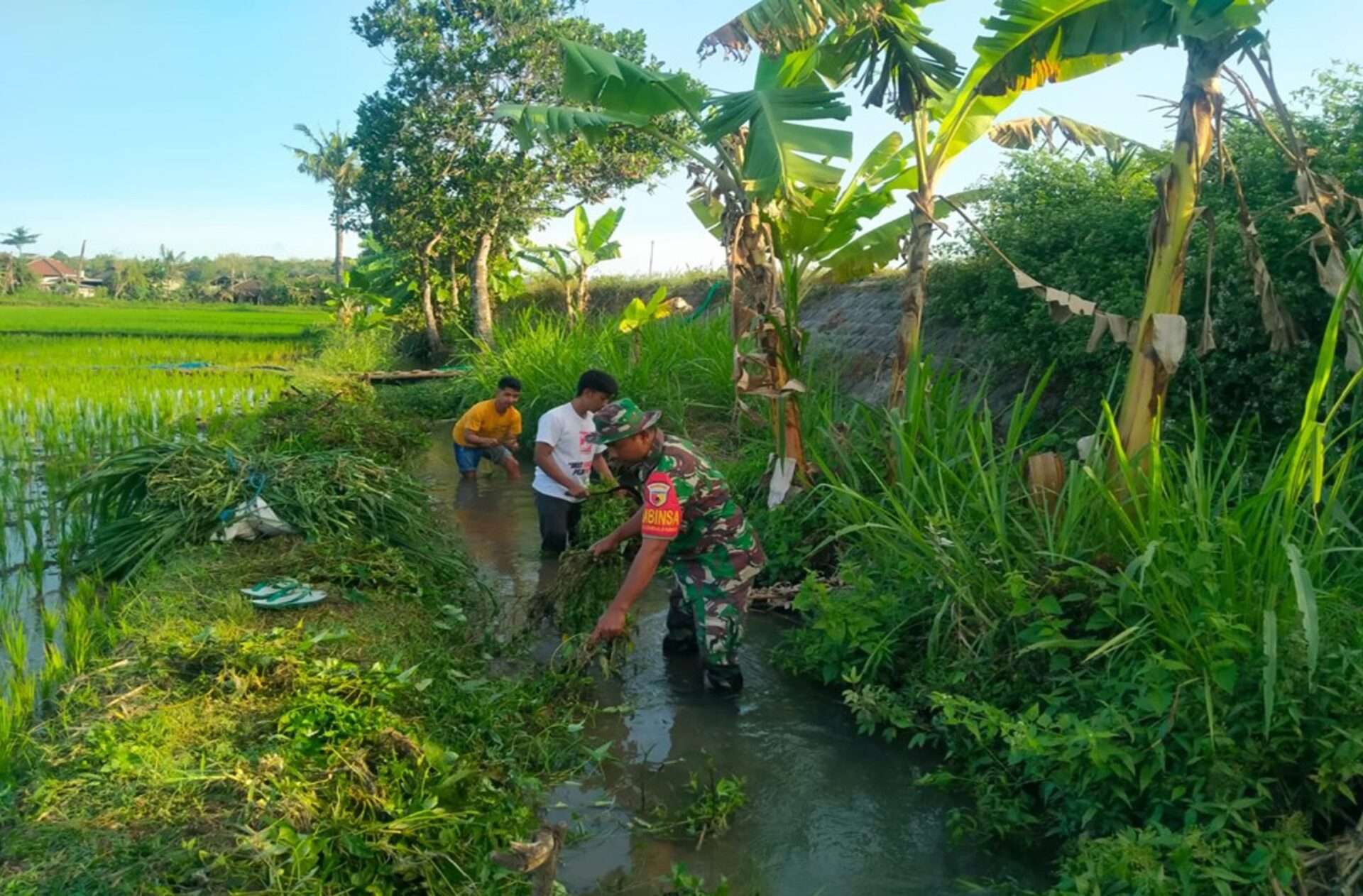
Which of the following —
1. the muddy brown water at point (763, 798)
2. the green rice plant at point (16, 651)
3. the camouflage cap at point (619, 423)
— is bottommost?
the muddy brown water at point (763, 798)

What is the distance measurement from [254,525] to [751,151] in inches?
143

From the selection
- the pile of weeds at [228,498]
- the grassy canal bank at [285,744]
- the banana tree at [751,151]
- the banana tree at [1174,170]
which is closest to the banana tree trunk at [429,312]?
the banana tree at [751,151]

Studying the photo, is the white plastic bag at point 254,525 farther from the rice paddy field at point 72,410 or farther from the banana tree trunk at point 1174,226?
the banana tree trunk at point 1174,226

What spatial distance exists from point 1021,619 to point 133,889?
10.4 feet

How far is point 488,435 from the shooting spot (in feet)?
29.7

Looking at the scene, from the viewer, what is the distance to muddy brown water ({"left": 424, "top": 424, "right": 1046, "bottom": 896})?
3.24m

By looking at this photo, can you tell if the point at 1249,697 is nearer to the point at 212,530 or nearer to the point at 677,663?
the point at 677,663

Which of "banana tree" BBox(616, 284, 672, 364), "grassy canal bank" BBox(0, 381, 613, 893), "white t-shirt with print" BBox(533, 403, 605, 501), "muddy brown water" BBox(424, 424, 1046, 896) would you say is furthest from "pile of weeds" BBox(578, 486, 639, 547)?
"banana tree" BBox(616, 284, 672, 364)

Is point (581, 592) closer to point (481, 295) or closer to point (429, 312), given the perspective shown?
point (481, 295)

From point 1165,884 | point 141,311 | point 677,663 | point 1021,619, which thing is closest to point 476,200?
point 677,663

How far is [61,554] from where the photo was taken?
614cm

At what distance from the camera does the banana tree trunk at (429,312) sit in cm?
2014

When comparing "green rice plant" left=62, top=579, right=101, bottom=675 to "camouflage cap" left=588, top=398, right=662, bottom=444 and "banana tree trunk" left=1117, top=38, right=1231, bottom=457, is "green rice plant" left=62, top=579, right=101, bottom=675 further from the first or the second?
"banana tree trunk" left=1117, top=38, right=1231, bottom=457

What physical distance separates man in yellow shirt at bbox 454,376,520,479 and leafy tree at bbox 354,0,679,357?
9362 mm
